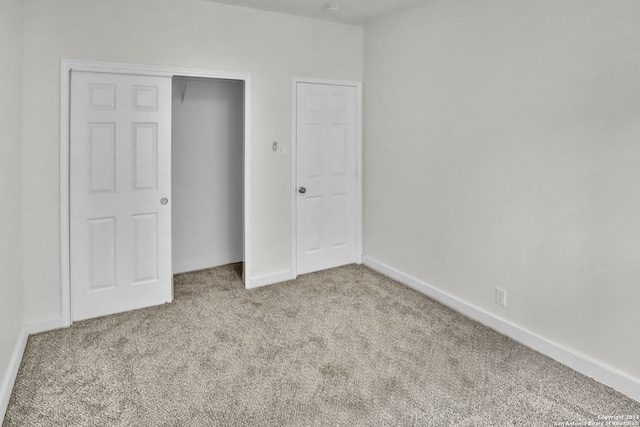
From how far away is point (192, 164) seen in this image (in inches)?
165

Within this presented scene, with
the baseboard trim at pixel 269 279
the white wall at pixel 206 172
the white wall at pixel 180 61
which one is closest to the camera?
the white wall at pixel 180 61

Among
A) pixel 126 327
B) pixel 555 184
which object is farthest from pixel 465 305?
pixel 126 327

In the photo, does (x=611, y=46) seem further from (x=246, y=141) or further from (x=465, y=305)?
(x=246, y=141)

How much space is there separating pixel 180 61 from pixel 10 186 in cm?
158

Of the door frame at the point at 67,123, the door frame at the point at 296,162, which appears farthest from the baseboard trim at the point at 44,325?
the door frame at the point at 296,162

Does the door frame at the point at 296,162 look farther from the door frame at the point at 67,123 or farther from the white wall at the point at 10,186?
the white wall at the point at 10,186

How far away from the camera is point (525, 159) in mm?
2645

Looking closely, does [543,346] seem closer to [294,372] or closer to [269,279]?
[294,372]

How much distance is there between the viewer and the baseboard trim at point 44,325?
2857 mm

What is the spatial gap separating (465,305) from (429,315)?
307mm

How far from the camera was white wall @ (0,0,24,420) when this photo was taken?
2174 mm

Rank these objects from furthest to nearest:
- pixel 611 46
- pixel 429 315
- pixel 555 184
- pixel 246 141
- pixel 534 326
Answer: pixel 246 141
pixel 429 315
pixel 534 326
pixel 555 184
pixel 611 46

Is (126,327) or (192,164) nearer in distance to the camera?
(126,327)

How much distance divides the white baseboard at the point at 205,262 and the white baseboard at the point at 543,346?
198cm
